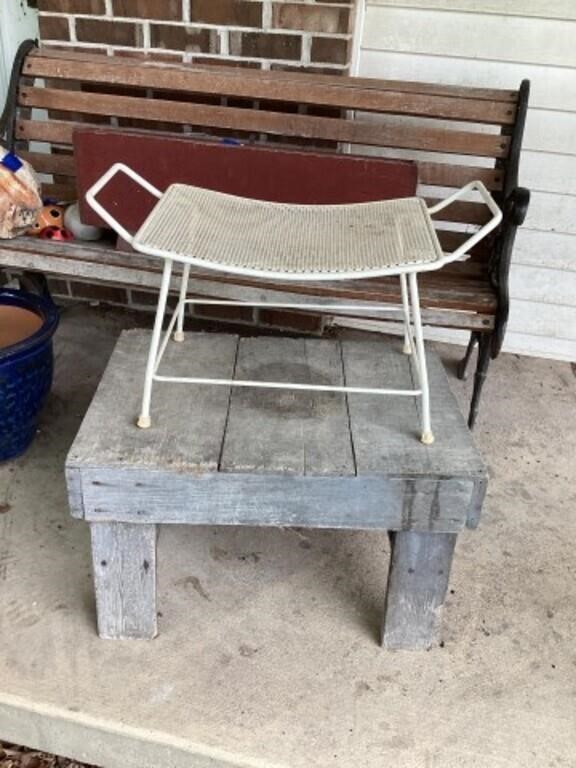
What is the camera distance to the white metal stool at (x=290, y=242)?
1.35 m

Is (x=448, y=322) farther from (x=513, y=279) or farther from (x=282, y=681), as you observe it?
(x=282, y=681)

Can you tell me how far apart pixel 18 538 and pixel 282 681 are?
2.50 feet

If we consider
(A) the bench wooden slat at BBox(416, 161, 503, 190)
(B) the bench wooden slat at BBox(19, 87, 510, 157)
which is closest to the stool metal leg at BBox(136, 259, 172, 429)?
(B) the bench wooden slat at BBox(19, 87, 510, 157)

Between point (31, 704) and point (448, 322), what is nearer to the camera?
point (31, 704)

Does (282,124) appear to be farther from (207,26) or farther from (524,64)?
(524,64)

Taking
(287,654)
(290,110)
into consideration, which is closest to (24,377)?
(287,654)

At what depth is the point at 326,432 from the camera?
4.98 feet

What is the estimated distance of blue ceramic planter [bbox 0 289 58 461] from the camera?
1860 mm

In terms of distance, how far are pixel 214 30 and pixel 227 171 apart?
0.62 meters

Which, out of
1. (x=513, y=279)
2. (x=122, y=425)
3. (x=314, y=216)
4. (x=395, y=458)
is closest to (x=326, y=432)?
(x=395, y=458)

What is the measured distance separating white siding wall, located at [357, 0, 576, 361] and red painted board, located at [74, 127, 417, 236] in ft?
2.18

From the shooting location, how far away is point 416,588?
4.88 ft

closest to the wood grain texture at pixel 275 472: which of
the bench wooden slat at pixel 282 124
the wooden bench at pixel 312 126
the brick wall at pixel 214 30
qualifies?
the wooden bench at pixel 312 126

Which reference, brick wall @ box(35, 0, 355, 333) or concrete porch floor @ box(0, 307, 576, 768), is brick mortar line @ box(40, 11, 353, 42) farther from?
concrete porch floor @ box(0, 307, 576, 768)
